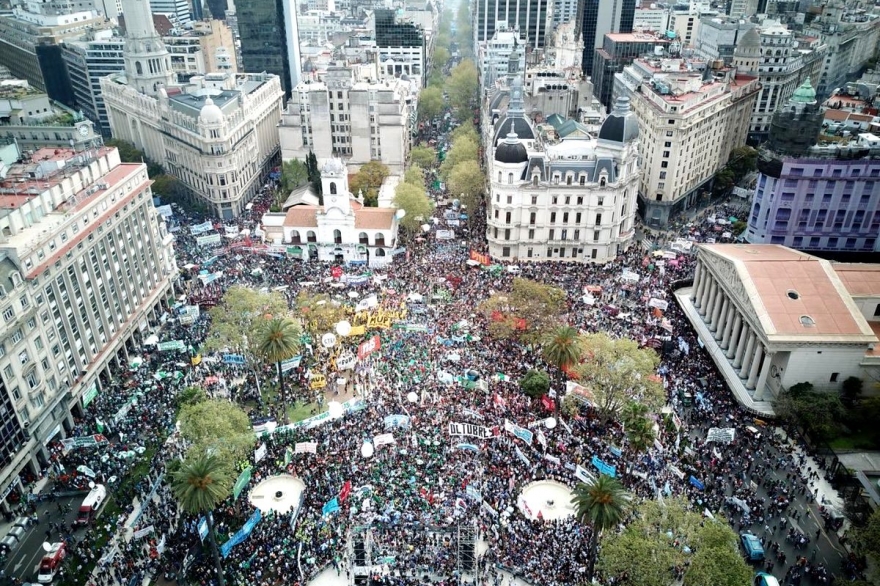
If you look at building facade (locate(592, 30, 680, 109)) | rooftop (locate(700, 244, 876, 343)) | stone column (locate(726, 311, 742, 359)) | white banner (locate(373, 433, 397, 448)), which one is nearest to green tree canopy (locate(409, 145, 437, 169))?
building facade (locate(592, 30, 680, 109))

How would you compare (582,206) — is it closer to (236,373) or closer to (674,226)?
(674,226)

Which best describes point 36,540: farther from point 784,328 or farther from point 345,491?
point 784,328

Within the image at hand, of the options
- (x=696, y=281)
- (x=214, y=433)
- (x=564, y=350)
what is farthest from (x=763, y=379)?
(x=214, y=433)

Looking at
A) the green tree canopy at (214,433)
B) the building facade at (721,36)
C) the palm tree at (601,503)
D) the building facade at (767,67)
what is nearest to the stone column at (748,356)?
the palm tree at (601,503)

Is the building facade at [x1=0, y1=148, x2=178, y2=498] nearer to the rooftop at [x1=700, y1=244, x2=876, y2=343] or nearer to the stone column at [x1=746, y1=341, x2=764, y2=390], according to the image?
the stone column at [x1=746, y1=341, x2=764, y2=390]

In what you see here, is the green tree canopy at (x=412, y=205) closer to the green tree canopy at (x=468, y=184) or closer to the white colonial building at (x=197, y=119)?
the green tree canopy at (x=468, y=184)

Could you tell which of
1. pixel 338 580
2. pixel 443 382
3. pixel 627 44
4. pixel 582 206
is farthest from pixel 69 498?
pixel 627 44

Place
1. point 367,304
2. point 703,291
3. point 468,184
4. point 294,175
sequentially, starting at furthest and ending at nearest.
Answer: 1. point 294,175
2. point 468,184
3. point 703,291
4. point 367,304
